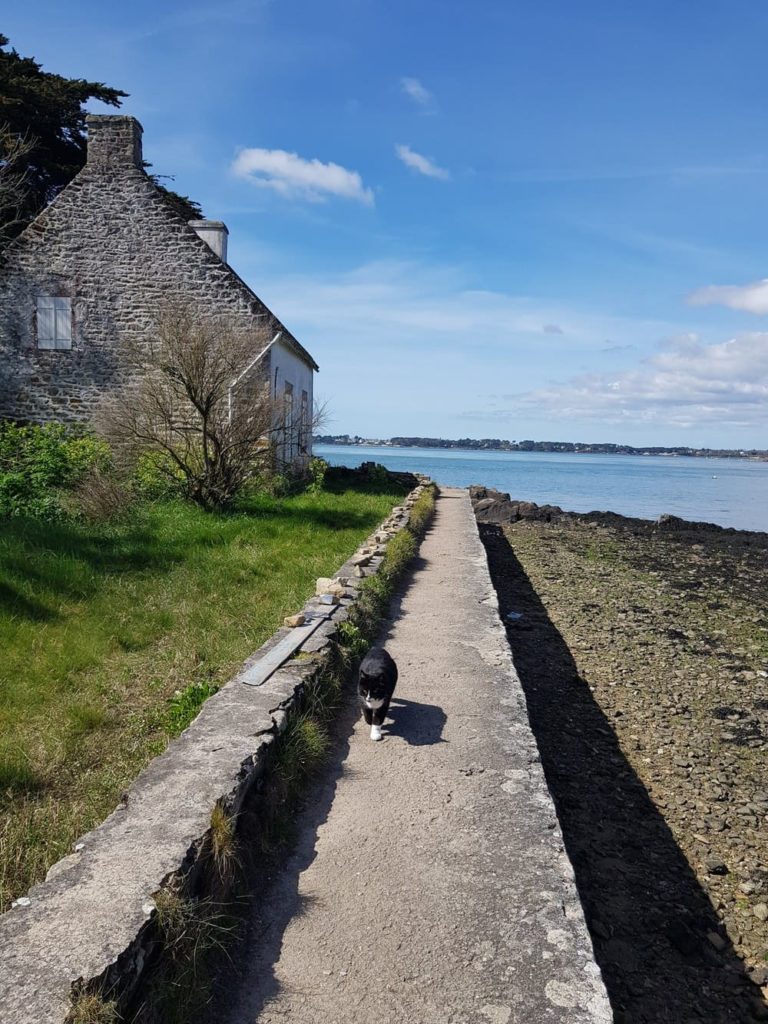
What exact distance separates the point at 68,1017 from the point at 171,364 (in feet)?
38.2

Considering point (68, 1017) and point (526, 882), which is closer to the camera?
point (68, 1017)

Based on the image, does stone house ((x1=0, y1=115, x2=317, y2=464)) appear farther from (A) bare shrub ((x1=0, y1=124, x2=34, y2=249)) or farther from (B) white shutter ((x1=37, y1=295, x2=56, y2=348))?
(A) bare shrub ((x1=0, y1=124, x2=34, y2=249))

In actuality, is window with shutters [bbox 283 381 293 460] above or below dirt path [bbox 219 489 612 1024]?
above

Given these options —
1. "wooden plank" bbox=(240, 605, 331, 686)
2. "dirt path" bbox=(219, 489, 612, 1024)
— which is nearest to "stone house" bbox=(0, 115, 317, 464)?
"wooden plank" bbox=(240, 605, 331, 686)

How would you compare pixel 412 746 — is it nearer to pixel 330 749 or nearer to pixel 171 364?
pixel 330 749

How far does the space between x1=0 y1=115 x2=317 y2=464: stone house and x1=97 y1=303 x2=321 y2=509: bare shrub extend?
9.16 ft

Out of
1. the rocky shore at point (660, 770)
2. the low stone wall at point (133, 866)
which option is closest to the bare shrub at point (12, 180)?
the rocky shore at point (660, 770)

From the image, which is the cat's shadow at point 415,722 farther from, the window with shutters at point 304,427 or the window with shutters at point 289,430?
the window with shutters at point 289,430

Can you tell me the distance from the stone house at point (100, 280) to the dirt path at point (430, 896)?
41.3 ft

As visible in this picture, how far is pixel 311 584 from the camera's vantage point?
860cm

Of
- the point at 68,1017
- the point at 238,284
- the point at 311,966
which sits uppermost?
the point at 238,284

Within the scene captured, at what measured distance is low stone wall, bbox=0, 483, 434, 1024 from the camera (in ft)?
7.32

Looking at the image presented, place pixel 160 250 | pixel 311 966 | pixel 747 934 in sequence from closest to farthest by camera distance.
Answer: pixel 311 966
pixel 747 934
pixel 160 250

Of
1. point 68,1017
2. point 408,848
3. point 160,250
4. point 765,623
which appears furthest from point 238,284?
point 68,1017
